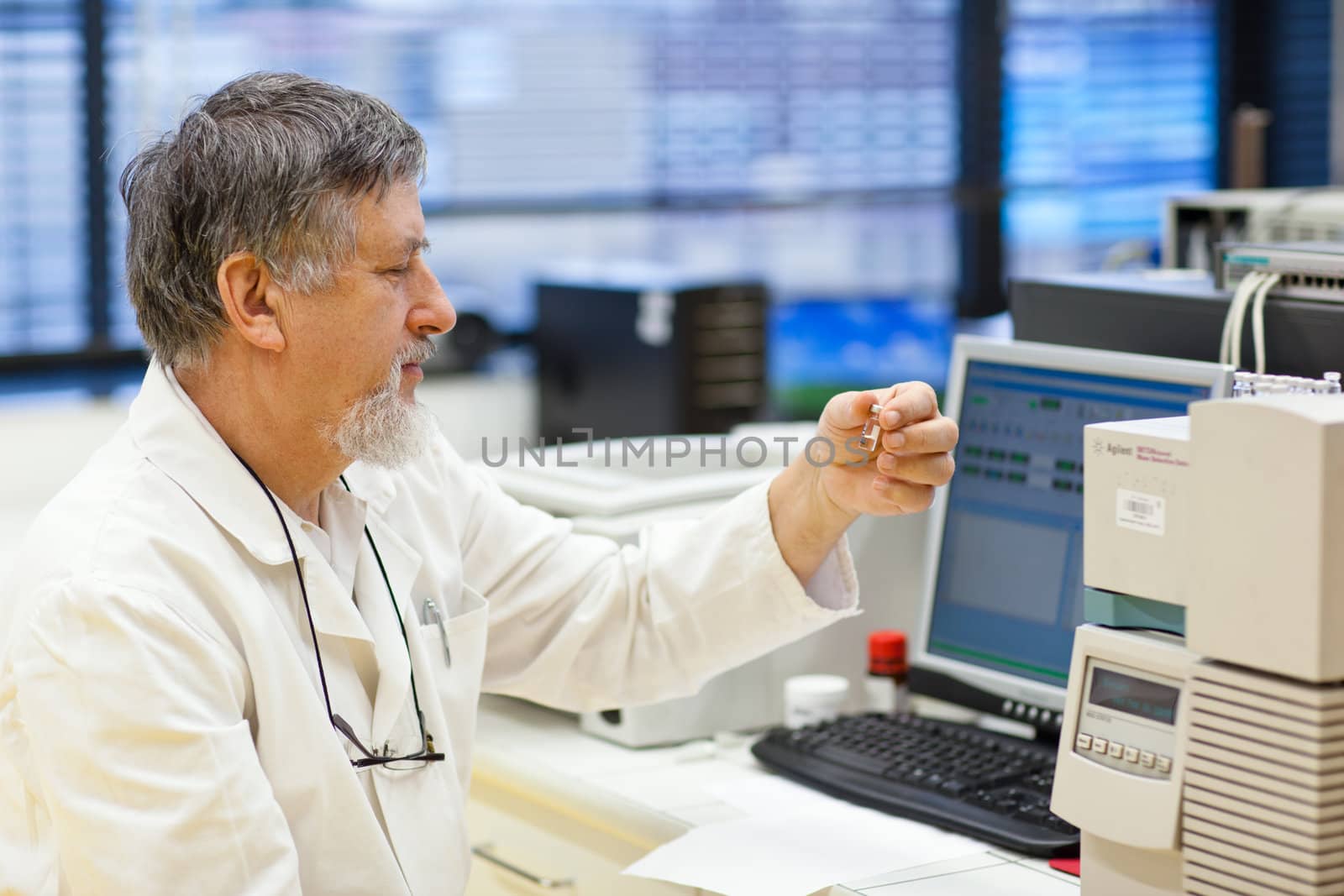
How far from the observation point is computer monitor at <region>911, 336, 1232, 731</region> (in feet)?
4.86

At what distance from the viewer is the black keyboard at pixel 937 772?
1347 mm

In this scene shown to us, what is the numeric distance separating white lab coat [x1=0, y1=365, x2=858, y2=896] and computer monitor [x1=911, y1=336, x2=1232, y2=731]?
201mm

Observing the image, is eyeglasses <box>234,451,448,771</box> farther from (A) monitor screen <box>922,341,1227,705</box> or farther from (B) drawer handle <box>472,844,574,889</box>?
(A) monitor screen <box>922,341,1227,705</box>

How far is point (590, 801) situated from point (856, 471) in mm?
428

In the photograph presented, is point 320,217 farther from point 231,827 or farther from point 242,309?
point 231,827

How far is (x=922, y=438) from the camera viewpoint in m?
1.30

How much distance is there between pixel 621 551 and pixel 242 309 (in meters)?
0.48

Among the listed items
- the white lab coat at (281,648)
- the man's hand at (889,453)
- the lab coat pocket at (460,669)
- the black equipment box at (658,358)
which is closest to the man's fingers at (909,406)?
the man's hand at (889,453)

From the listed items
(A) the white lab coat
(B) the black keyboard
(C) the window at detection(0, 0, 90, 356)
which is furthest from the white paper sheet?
(C) the window at detection(0, 0, 90, 356)

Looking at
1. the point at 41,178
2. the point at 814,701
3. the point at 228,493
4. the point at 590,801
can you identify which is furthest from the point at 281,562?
the point at 41,178

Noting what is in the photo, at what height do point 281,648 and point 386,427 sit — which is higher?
point 386,427

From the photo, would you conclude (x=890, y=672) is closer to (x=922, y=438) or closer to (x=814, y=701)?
(x=814, y=701)

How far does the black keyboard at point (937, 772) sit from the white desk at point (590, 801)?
3 cm

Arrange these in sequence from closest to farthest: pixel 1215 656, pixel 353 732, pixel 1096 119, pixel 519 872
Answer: pixel 1215 656, pixel 353 732, pixel 519 872, pixel 1096 119
